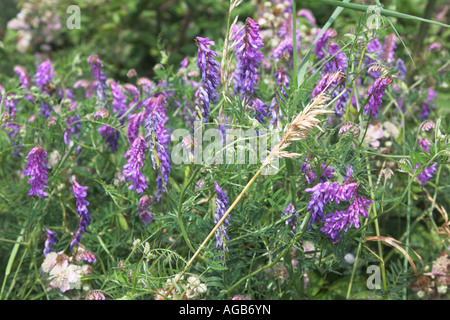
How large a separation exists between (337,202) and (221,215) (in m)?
0.29

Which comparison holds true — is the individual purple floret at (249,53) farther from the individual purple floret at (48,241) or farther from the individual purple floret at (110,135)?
the individual purple floret at (48,241)

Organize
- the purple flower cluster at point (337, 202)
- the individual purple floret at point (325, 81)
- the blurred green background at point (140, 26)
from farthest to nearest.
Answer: the blurred green background at point (140, 26) → the individual purple floret at point (325, 81) → the purple flower cluster at point (337, 202)

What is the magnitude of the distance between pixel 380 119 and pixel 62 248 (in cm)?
124

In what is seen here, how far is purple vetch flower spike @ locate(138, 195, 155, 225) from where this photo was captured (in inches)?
65.5

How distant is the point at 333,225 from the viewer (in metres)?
1.38

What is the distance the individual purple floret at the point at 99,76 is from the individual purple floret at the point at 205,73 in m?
0.68

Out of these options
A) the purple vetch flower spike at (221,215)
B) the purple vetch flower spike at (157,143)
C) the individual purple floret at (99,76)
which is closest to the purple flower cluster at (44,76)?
the individual purple floret at (99,76)

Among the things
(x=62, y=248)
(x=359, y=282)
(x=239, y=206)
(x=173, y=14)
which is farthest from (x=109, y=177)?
(x=173, y=14)

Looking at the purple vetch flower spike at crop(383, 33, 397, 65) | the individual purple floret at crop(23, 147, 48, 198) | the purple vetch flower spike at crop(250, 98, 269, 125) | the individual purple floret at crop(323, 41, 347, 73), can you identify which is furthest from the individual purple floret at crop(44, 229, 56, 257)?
the purple vetch flower spike at crop(383, 33, 397, 65)

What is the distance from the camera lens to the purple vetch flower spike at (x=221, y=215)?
4.51ft

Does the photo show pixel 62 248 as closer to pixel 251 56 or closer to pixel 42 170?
pixel 42 170

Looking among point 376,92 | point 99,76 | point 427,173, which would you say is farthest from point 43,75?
point 427,173

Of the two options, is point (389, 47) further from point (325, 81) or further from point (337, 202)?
point (337, 202)

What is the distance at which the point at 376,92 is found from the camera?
1.46 m
